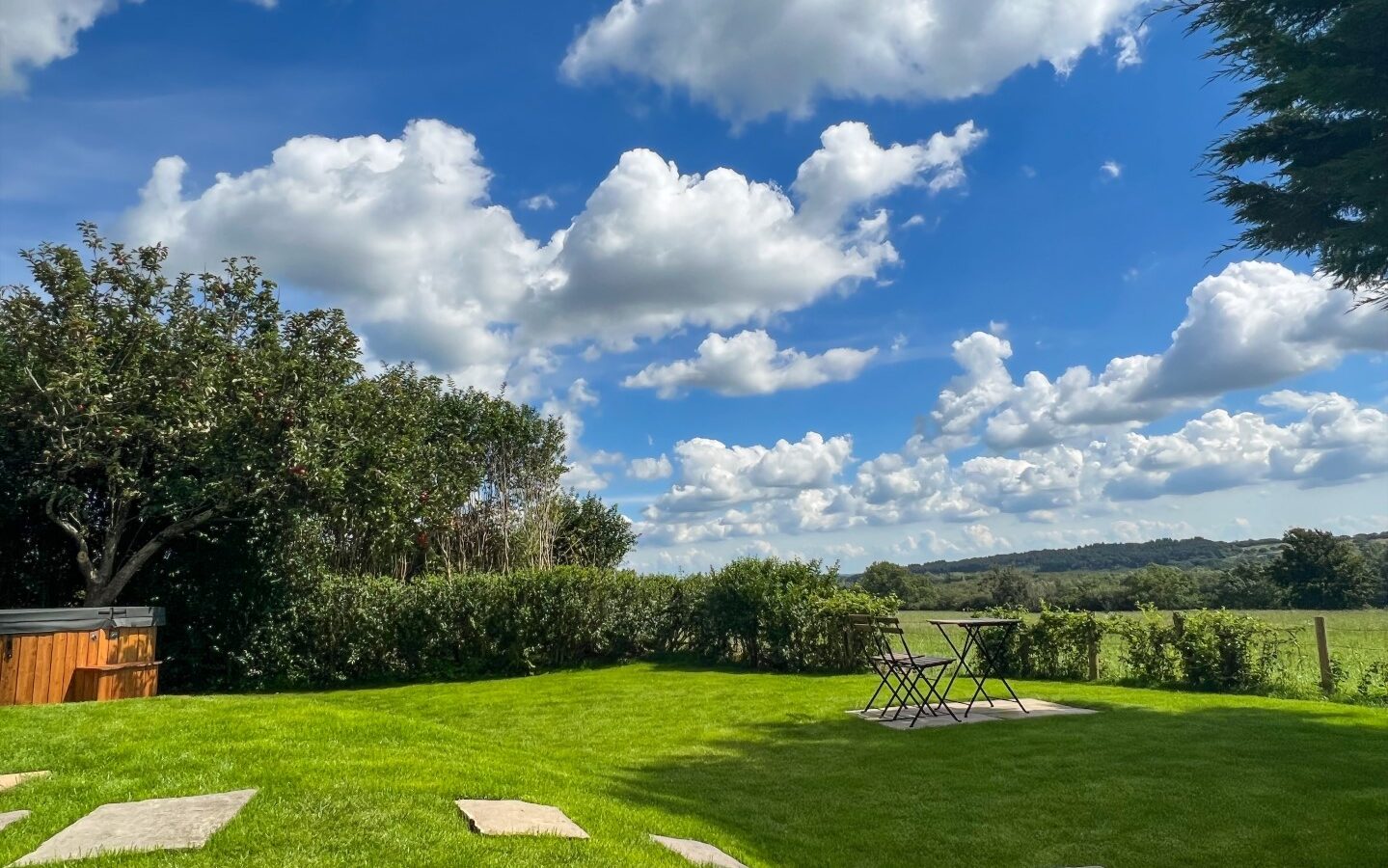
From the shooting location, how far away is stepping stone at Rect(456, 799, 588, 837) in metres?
3.87

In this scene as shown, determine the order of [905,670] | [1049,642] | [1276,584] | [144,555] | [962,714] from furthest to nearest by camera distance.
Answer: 1. [1276,584]
2. [1049,642]
3. [144,555]
4. [905,670]
5. [962,714]

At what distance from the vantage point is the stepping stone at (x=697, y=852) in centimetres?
403

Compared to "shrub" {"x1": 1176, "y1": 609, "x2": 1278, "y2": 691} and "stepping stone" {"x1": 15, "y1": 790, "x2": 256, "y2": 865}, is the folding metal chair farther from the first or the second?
"stepping stone" {"x1": 15, "y1": 790, "x2": 256, "y2": 865}

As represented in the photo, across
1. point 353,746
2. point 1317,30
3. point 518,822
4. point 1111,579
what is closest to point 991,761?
point 518,822

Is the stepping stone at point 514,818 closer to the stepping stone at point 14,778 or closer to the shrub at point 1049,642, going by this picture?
the stepping stone at point 14,778

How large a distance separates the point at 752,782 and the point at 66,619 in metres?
9.57

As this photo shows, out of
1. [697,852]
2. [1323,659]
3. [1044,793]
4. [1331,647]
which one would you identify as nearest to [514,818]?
[697,852]

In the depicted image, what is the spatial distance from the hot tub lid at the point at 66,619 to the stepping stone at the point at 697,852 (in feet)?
33.2

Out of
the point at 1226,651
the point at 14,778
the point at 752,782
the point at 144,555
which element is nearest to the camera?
the point at 14,778

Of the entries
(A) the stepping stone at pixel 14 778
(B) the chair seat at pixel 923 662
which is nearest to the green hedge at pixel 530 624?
(B) the chair seat at pixel 923 662

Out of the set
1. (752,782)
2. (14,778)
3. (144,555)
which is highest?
(144,555)

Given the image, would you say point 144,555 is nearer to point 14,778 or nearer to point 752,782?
point 14,778

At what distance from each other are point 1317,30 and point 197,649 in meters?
17.3

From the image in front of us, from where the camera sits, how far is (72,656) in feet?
35.3
